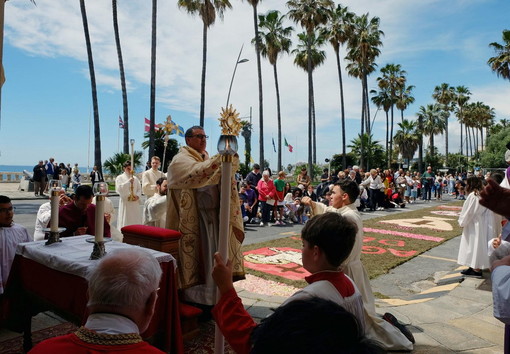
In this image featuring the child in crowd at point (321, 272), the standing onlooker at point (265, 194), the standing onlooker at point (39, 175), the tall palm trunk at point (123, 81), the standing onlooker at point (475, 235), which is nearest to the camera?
the child in crowd at point (321, 272)

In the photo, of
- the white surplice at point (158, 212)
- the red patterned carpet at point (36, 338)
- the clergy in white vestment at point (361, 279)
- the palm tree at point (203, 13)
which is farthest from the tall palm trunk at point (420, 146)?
the red patterned carpet at point (36, 338)

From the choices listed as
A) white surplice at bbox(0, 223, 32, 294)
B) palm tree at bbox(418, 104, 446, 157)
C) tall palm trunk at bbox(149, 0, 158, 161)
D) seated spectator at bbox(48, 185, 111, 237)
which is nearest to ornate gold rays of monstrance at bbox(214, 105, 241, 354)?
seated spectator at bbox(48, 185, 111, 237)

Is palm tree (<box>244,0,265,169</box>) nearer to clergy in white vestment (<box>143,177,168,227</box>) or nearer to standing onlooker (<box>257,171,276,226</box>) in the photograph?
standing onlooker (<box>257,171,276,226</box>)

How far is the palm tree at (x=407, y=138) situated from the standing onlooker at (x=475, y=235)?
45786 millimetres

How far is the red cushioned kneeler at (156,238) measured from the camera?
3.26 m

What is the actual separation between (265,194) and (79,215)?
7.95 m

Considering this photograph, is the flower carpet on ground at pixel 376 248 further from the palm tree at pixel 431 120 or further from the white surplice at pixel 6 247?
the palm tree at pixel 431 120

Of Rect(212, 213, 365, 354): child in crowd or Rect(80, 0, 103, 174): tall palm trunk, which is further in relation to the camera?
Rect(80, 0, 103, 174): tall palm trunk

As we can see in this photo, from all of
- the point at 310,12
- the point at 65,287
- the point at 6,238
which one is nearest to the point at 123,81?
the point at 310,12

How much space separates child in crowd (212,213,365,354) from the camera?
5.64ft

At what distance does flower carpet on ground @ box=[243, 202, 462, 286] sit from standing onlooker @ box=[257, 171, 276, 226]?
2.36m

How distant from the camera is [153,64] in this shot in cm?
2191

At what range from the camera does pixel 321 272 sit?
1.89 m

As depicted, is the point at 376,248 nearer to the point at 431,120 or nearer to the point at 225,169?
the point at 225,169
